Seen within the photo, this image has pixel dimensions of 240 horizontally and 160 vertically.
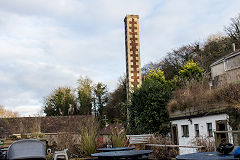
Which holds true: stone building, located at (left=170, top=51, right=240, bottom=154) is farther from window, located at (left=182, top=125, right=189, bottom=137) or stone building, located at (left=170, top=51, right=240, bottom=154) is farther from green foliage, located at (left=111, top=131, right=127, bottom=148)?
green foliage, located at (left=111, top=131, right=127, bottom=148)

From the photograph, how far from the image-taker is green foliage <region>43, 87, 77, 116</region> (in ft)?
154

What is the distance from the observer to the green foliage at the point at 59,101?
4694 cm

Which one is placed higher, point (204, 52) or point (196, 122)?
point (204, 52)

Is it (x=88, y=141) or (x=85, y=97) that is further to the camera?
(x=85, y=97)

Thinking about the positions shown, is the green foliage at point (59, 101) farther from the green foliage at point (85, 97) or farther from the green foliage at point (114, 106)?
the green foliage at point (114, 106)

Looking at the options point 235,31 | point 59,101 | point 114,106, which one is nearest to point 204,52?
point 235,31

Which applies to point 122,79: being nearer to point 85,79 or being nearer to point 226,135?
point 85,79

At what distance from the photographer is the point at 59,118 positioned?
39969 millimetres

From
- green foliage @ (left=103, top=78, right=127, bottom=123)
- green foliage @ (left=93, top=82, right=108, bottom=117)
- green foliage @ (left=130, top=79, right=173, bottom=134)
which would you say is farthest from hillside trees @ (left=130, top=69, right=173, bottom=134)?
green foliage @ (left=93, top=82, right=108, bottom=117)

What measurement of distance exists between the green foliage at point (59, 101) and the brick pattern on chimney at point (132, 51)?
25.1 m

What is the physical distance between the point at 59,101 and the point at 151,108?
3150 centimetres

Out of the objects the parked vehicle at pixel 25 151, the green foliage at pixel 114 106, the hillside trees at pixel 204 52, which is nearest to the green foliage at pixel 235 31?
the hillside trees at pixel 204 52

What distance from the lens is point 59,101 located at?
4700 cm

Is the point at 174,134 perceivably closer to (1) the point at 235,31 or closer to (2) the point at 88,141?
(2) the point at 88,141
